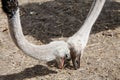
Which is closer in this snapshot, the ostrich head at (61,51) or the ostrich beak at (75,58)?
the ostrich head at (61,51)

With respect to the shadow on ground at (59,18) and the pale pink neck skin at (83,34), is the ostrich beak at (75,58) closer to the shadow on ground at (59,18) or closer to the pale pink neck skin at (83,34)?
the pale pink neck skin at (83,34)

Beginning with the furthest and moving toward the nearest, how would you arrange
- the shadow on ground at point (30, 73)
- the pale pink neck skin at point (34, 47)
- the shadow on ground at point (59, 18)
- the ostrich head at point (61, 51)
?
the shadow on ground at point (59, 18) < the shadow on ground at point (30, 73) < the ostrich head at point (61, 51) < the pale pink neck skin at point (34, 47)

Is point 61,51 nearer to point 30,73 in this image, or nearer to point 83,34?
point 83,34

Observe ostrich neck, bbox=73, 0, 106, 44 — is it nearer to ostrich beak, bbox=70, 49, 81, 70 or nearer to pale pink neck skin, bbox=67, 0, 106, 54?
pale pink neck skin, bbox=67, 0, 106, 54

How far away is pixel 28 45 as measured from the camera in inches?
91.5

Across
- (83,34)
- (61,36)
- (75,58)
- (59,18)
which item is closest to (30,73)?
(75,58)

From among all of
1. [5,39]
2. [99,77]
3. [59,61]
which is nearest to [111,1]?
[5,39]

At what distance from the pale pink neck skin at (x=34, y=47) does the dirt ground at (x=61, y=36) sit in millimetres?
431

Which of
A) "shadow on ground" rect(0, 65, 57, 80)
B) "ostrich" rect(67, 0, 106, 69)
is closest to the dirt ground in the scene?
"shadow on ground" rect(0, 65, 57, 80)

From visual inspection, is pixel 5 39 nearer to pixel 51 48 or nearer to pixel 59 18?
pixel 59 18

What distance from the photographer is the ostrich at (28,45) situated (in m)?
2.02

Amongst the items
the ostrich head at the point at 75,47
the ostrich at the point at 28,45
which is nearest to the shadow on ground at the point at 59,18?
the ostrich head at the point at 75,47

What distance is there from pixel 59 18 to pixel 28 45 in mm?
1637

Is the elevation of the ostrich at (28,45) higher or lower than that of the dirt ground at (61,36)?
higher
